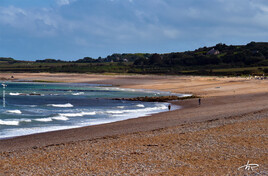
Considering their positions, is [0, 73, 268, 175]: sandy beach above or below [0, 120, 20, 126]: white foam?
above

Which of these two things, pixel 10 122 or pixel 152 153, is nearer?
pixel 152 153

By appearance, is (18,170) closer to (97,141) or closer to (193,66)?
(97,141)

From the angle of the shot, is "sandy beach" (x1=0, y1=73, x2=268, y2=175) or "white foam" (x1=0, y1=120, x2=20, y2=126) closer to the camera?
"sandy beach" (x1=0, y1=73, x2=268, y2=175)

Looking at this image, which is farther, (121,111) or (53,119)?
(121,111)

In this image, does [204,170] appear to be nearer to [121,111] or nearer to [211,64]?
[121,111]

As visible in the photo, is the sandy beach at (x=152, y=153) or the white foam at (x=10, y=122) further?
the white foam at (x=10, y=122)

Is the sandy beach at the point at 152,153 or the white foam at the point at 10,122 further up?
the sandy beach at the point at 152,153

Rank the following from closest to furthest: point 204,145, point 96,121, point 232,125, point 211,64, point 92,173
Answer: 1. point 92,173
2. point 204,145
3. point 232,125
4. point 96,121
5. point 211,64

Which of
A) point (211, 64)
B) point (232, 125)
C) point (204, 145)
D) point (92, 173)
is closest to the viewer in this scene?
point (92, 173)

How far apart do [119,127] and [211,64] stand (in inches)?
4231

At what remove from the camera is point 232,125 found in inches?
768

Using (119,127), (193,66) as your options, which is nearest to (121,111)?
(119,127)

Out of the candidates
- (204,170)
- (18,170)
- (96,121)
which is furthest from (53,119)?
(204,170)

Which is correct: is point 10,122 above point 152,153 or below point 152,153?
below
